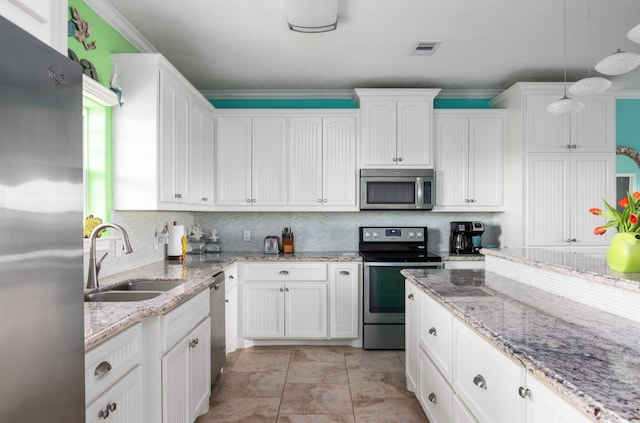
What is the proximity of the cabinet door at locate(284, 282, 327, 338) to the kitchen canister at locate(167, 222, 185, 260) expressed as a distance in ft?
3.32

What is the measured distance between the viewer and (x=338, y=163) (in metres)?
3.86

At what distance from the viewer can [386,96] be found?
3.78m

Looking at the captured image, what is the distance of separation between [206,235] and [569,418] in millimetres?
3736

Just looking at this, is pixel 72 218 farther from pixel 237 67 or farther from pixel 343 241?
pixel 343 241

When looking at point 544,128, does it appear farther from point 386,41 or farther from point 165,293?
point 165,293

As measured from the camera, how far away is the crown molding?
7.80ft

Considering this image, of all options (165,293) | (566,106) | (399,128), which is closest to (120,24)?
(165,293)

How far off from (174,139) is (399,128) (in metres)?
2.11

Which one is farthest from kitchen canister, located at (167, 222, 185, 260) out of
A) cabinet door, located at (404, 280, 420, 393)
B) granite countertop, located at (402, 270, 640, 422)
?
granite countertop, located at (402, 270, 640, 422)

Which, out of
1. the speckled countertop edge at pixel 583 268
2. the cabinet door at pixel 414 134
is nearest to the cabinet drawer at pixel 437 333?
the speckled countertop edge at pixel 583 268

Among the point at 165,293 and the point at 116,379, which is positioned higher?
the point at 165,293

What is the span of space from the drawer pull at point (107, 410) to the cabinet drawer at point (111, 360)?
7 centimetres

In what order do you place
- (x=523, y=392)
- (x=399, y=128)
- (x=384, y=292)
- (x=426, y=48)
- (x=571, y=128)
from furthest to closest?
(x=399, y=128) → (x=571, y=128) → (x=384, y=292) → (x=426, y=48) → (x=523, y=392)

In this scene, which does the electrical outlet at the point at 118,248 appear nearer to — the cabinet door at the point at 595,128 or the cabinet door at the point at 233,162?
the cabinet door at the point at 233,162
